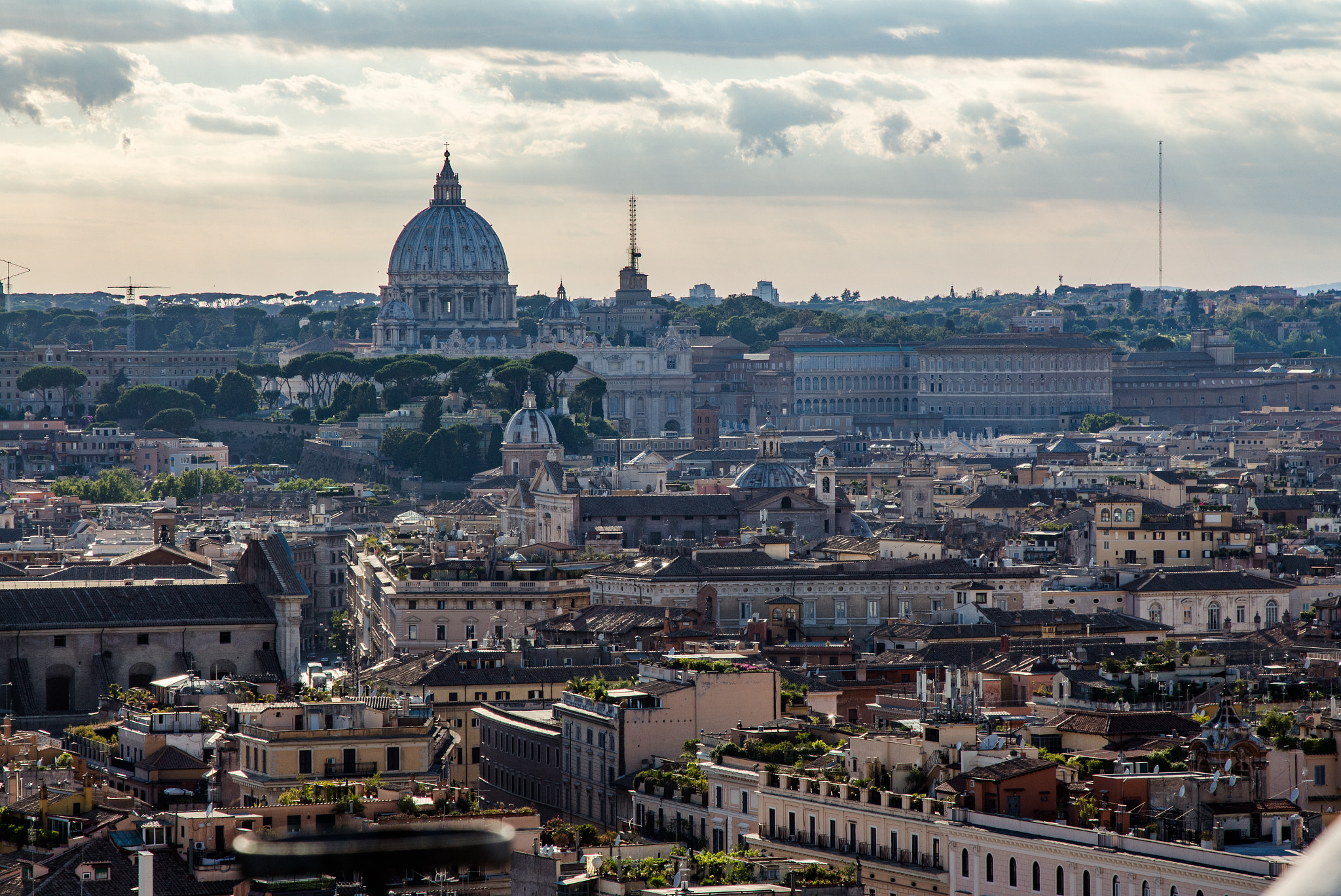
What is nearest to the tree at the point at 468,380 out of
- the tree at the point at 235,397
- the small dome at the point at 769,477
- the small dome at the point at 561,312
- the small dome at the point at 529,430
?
the tree at the point at 235,397

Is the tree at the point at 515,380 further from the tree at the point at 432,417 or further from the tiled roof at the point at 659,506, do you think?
the tiled roof at the point at 659,506

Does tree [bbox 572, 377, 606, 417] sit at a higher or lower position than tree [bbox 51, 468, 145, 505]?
higher

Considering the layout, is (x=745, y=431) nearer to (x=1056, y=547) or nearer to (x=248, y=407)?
(x=248, y=407)

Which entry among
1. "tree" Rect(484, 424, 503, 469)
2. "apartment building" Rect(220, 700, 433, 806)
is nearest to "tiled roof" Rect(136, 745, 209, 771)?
"apartment building" Rect(220, 700, 433, 806)

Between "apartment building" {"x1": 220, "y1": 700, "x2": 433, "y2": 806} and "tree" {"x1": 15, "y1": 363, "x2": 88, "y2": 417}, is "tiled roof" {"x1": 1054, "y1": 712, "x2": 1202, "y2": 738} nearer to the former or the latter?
"apartment building" {"x1": 220, "y1": 700, "x2": 433, "y2": 806}

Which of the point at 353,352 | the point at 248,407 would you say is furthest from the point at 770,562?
the point at 353,352

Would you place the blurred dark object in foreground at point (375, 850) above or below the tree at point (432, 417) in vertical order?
above
